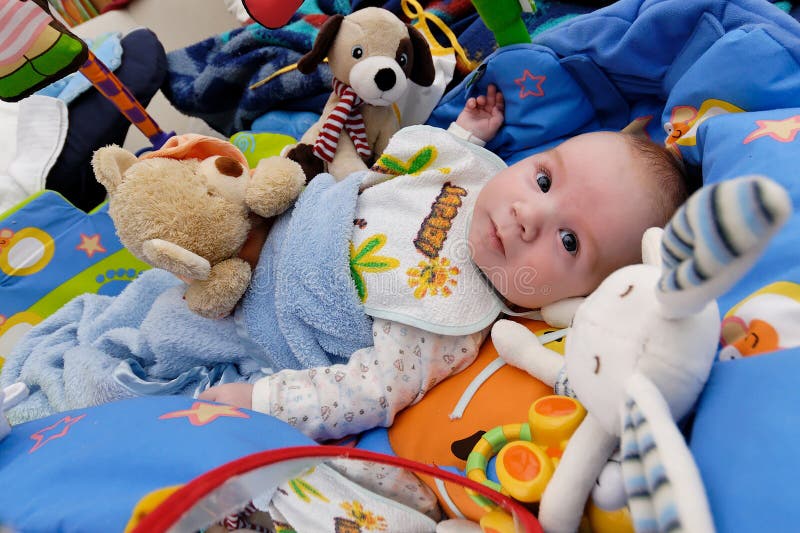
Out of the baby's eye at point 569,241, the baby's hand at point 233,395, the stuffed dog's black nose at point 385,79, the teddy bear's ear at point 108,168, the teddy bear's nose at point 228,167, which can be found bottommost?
the baby's hand at point 233,395

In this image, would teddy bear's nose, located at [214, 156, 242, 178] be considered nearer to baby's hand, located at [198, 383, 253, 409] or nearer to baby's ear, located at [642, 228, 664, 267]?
baby's hand, located at [198, 383, 253, 409]

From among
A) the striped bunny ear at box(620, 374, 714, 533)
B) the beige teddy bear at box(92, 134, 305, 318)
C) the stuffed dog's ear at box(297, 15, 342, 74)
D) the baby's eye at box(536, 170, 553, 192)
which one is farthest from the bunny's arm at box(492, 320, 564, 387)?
the stuffed dog's ear at box(297, 15, 342, 74)

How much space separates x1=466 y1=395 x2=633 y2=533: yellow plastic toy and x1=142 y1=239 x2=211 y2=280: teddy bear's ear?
476 mm

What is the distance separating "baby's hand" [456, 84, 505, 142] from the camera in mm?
A: 1062

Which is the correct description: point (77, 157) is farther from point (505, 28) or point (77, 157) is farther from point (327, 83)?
point (505, 28)

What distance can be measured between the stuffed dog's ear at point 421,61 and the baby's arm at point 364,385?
55cm

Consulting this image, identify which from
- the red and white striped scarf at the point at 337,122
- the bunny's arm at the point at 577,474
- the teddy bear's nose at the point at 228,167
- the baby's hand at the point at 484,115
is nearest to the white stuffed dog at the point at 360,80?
the red and white striped scarf at the point at 337,122

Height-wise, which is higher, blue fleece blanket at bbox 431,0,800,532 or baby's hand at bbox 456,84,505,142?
blue fleece blanket at bbox 431,0,800,532

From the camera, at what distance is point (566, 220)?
0.71m

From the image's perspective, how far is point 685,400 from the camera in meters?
0.42

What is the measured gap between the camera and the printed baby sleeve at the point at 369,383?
30.1 inches

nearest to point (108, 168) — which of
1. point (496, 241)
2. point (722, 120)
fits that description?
point (496, 241)

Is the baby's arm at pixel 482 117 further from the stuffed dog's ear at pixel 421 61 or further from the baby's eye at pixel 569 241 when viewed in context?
the baby's eye at pixel 569 241

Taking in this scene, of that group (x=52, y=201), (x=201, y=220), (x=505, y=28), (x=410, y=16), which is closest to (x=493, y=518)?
(x=201, y=220)
